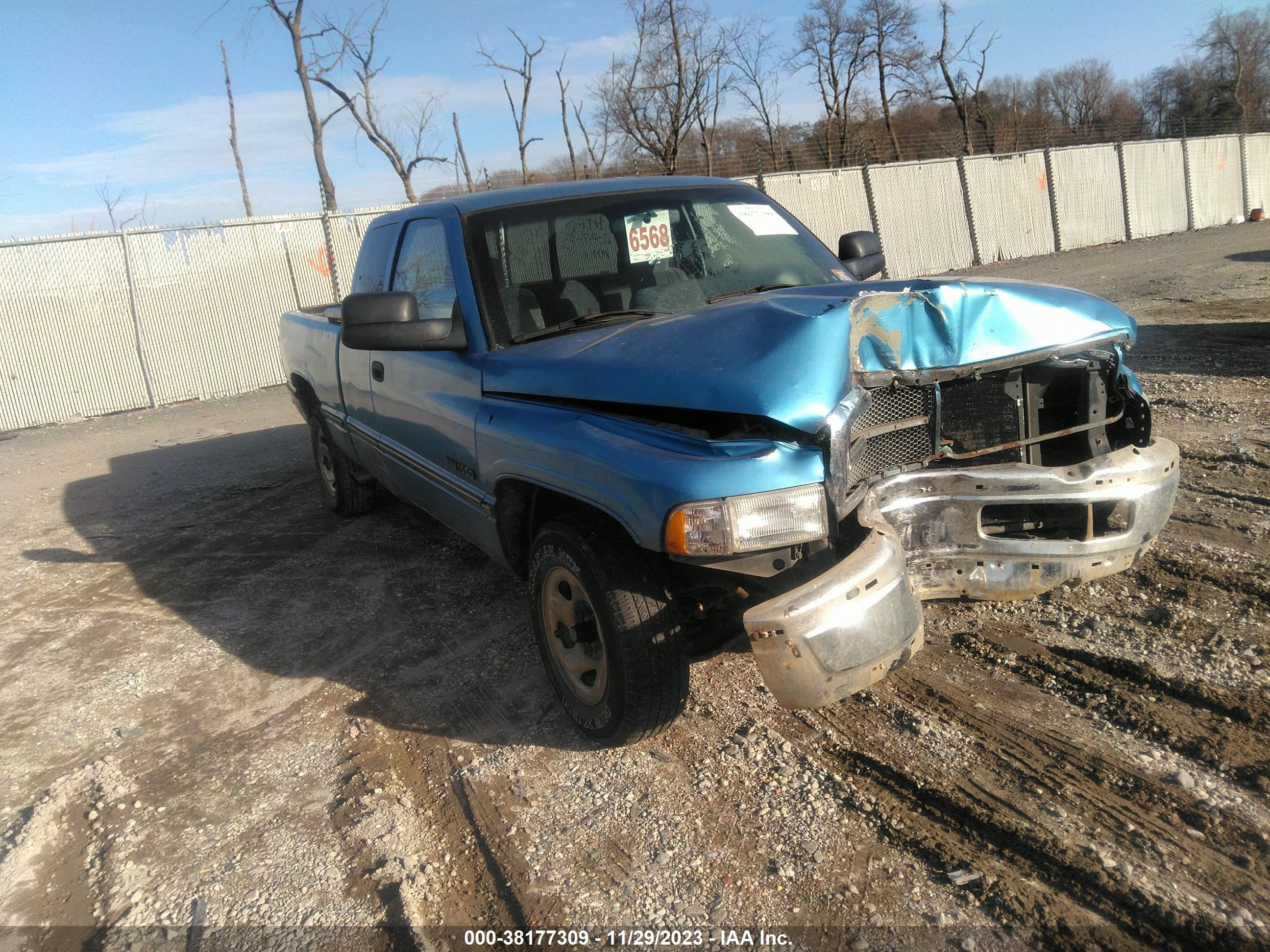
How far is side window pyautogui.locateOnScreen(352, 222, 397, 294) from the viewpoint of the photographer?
4582 millimetres

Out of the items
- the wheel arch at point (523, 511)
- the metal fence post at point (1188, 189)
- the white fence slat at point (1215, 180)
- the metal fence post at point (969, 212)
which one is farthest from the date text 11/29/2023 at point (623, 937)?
the white fence slat at point (1215, 180)

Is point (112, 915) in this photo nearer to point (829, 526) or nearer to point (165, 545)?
point (829, 526)

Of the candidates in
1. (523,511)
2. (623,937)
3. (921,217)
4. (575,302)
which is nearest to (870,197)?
(921,217)

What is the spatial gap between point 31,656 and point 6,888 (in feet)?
7.05

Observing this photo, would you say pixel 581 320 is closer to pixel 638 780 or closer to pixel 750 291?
pixel 750 291

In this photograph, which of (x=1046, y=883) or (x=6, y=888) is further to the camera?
(x=6, y=888)

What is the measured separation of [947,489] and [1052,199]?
71.6ft

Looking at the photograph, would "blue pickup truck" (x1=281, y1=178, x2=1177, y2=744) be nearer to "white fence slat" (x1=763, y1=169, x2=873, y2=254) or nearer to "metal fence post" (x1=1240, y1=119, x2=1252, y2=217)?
"white fence slat" (x1=763, y1=169, x2=873, y2=254)

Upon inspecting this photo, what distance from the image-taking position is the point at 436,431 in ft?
12.1

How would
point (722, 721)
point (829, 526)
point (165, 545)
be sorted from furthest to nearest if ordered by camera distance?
1. point (165, 545)
2. point (722, 721)
3. point (829, 526)

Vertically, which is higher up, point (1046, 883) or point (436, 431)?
point (436, 431)

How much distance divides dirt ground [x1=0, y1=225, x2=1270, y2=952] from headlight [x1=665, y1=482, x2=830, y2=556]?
74cm

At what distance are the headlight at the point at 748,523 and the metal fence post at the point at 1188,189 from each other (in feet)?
90.6

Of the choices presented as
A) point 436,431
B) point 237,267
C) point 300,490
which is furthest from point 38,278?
point 436,431
